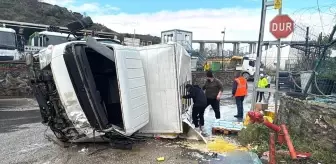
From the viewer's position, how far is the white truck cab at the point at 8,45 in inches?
811

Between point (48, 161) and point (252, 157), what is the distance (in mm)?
3424

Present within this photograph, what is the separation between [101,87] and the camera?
277 inches

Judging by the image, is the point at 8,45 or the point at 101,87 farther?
the point at 8,45

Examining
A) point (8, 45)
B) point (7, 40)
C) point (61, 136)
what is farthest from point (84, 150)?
point (7, 40)

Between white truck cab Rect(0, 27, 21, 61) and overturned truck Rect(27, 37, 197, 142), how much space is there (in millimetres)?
16269

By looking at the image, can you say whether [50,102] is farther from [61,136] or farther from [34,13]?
[34,13]

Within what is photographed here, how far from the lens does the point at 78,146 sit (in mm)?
6219

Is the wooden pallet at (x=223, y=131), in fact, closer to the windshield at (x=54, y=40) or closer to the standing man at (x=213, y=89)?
the standing man at (x=213, y=89)

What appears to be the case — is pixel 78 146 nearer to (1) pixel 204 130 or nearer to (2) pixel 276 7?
(1) pixel 204 130

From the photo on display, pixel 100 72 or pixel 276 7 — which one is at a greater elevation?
pixel 276 7

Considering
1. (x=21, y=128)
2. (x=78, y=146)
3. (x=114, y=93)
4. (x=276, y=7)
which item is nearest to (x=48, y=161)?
(x=78, y=146)

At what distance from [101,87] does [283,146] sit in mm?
3893

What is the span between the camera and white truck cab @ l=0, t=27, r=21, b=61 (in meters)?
20.6

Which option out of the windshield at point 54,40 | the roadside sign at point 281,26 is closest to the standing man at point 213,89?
the roadside sign at point 281,26
